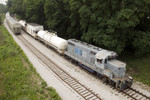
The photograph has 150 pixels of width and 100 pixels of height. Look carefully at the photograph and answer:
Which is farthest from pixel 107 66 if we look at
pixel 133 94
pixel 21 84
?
pixel 21 84

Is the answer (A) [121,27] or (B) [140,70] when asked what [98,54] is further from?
(B) [140,70]

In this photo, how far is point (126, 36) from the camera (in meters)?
21.1

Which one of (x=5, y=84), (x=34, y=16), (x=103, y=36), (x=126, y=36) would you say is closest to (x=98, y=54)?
(x=103, y=36)

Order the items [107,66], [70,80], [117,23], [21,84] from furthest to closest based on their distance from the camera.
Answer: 1. [117,23]
2. [70,80]
3. [107,66]
4. [21,84]

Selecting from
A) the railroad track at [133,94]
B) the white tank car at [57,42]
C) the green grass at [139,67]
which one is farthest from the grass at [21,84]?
the green grass at [139,67]

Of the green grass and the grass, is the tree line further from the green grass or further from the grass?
the grass

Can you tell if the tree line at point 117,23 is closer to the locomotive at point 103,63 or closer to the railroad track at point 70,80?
the locomotive at point 103,63

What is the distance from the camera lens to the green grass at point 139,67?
18.0 metres

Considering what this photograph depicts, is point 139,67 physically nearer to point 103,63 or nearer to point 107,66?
point 107,66

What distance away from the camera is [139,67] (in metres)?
19.8

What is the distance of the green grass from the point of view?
709 inches

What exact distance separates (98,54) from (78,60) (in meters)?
4.84

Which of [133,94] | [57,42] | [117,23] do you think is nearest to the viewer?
[133,94]

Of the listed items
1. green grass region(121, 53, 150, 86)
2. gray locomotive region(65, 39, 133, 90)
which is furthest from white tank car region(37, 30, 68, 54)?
green grass region(121, 53, 150, 86)
